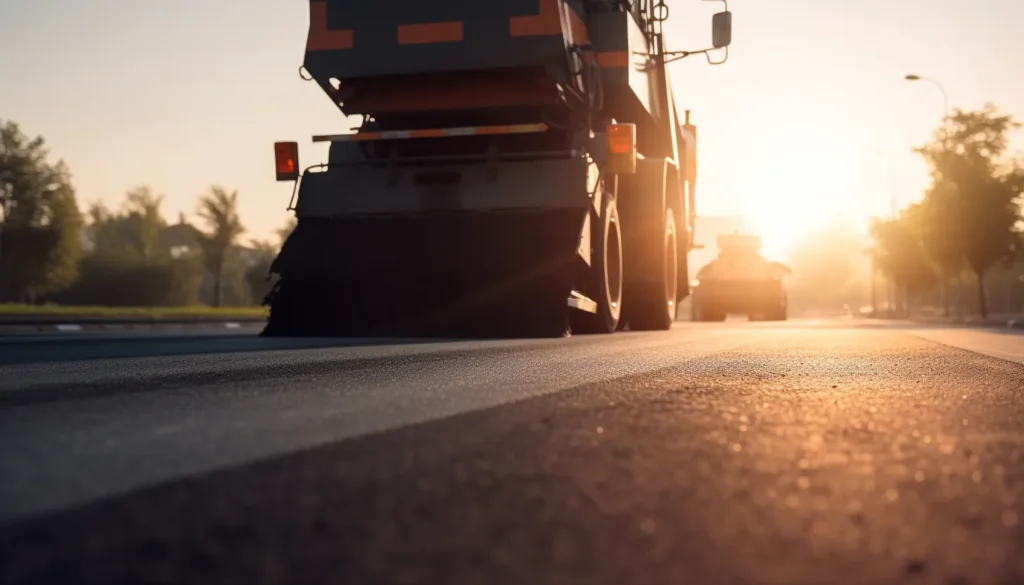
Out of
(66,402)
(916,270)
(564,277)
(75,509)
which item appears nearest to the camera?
(75,509)

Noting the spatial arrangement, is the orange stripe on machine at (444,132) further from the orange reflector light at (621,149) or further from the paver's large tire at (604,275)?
the paver's large tire at (604,275)

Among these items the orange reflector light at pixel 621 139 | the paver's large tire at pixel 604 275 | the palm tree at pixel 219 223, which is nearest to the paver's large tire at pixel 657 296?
the paver's large tire at pixel 604 275

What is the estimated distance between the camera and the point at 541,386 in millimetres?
5863

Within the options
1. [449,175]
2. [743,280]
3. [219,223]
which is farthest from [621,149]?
[219,223]

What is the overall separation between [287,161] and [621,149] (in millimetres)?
3478

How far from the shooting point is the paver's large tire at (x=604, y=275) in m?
13.2

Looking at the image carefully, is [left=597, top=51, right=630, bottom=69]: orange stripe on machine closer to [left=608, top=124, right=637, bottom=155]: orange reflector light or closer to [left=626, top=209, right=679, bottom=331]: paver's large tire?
[left=608, top=124, right=637, bottom=155]: orange reflector light

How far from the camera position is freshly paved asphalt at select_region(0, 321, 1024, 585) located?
201cm

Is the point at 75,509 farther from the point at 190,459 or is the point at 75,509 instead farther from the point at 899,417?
the point at 899,417

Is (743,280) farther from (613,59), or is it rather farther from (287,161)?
(287,161)

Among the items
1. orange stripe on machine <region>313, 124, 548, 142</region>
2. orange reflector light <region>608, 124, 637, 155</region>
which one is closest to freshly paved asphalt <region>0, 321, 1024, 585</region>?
orange stripe on machine <region>313, 124, 548, 142</region>

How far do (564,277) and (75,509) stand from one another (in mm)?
9471

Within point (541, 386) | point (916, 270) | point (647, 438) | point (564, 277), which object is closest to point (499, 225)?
point (564, 277)

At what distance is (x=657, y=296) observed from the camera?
16.3 metres
